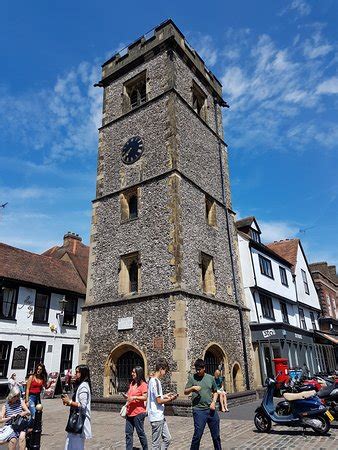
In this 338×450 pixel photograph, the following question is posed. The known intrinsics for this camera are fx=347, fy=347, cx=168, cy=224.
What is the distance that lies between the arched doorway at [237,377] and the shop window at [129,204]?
8295mm

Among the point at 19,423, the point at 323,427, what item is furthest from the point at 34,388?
the point at 323,427

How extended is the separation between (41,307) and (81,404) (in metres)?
17.8

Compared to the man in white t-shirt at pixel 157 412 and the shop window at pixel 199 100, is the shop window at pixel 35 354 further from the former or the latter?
the shop window at pixel 199 100

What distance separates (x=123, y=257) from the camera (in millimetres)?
15641

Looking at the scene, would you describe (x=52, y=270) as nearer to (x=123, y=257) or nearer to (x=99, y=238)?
(x=99, y=238)

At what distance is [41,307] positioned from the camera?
2111cm

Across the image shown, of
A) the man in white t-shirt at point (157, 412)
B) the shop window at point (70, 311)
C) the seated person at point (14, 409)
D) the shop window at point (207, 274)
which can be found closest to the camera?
the man in white t-shirt at point (157, 412)

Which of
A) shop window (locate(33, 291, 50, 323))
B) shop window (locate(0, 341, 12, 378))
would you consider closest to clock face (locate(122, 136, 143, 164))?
shop window (locate(33, 291, 50, 323))

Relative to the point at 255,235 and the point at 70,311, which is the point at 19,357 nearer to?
the point at 70,311

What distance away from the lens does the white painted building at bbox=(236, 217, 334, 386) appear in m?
18.3

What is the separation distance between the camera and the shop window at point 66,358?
21.3 m

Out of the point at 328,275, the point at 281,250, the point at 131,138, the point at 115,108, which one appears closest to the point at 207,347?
the point at 131,138

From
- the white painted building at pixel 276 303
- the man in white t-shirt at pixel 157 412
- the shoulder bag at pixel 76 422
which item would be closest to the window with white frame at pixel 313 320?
the white painted building at pixel 276 303

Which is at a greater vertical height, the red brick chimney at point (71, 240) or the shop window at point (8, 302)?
the red brick chimney at point (71, 240)
